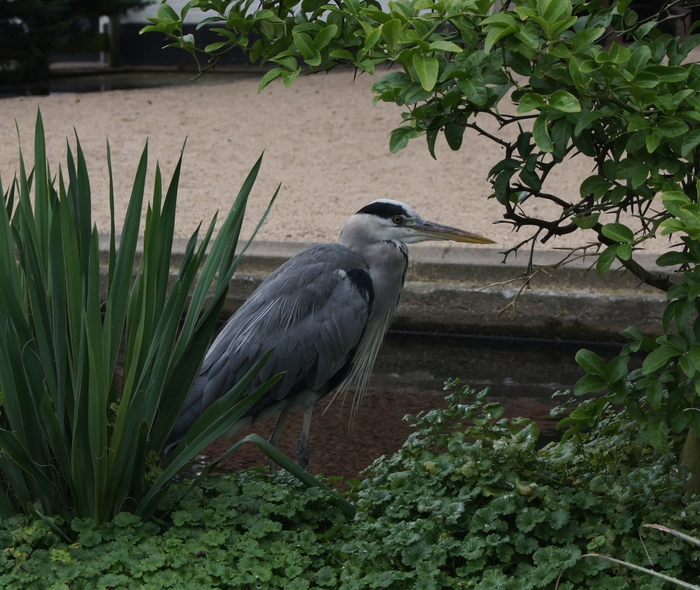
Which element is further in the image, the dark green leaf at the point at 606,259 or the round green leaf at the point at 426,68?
the dark green leaf at the point at 606,259

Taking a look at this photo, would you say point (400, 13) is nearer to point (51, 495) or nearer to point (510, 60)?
point (510, 60)

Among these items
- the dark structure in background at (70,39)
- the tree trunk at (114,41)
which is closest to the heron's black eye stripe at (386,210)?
the dark structure in background at (70,39)

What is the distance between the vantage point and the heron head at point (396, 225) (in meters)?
3.88

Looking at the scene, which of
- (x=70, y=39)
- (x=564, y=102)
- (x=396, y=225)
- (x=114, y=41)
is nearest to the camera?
(x=564, y=102)

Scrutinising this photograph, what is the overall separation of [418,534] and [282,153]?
7.34 metres

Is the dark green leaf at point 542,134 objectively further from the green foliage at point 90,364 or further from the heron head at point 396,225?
the heron head at point 396,225

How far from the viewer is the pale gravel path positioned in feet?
25.3

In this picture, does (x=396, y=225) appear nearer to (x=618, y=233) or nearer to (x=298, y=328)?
(x=298, y=328)

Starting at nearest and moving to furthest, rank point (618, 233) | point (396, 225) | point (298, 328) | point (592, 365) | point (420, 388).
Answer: point (618, 233), point (592, 365), point (298, 328), point (396, 225), point (420, 388)

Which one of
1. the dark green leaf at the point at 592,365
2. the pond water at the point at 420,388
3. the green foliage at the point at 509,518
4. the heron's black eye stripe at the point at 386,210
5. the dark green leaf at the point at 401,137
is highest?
the dark green leaf at the point at 401,137

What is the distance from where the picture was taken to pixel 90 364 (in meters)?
2.49

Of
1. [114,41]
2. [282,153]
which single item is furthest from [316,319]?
[114,41]

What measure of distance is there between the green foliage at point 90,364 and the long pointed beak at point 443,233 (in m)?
1.19

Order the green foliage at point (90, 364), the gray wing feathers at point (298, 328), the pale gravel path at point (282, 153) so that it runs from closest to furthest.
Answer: the green foliage at point (90, 364) → the gray wing feathers at point (298, 328) → the pale gravel path at point (282, 153)
